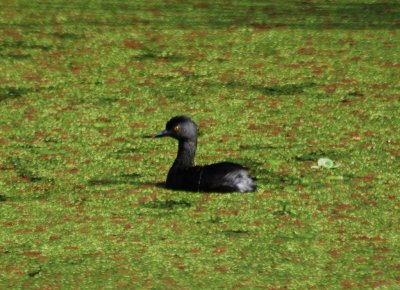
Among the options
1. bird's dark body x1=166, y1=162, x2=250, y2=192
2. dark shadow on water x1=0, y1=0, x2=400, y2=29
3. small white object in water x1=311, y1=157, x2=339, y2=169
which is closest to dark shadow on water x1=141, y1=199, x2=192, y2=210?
bird's dark body x1=166, y1=162, x2=250, y2=192

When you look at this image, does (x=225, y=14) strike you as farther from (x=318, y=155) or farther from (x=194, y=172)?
(x=194, y=172)

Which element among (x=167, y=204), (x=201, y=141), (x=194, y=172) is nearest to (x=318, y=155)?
(x=201, y=141)

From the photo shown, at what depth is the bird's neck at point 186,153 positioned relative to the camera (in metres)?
5.56

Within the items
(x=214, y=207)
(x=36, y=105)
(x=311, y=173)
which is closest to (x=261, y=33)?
(x=36, y=105)

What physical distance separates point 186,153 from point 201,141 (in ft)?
2.02

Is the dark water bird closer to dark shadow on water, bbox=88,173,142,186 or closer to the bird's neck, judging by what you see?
the bird's neck

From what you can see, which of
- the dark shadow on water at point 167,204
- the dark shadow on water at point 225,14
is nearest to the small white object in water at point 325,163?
the dark shadow on water at point 167,204

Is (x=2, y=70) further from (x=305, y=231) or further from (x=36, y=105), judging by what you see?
(x=305, y=231)

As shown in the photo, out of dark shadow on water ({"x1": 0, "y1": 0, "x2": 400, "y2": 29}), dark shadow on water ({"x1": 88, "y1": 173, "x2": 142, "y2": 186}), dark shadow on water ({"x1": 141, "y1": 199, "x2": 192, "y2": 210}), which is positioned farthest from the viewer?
dark shadow on water ({"x1": 0, "y1": 0, "x2": 400, "y2": 29})

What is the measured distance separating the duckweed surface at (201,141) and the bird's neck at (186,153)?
0.16 m

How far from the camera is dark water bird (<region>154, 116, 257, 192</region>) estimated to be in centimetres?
525

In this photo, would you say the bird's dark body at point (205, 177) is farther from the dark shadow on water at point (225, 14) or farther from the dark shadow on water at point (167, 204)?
the dark shadow on water at point (225, 14)

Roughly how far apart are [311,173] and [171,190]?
68 cm

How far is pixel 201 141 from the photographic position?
244 inches
